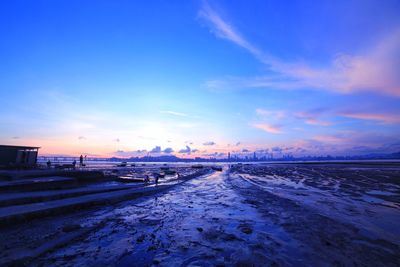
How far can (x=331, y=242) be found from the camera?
7492mm

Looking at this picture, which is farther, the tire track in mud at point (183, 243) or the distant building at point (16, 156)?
the distant building at point (16, 156)

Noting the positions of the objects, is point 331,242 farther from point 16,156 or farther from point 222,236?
point 16,156

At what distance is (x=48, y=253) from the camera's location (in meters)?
6.42

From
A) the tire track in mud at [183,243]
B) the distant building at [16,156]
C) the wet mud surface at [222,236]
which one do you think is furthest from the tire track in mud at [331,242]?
the distant building at [16,156]

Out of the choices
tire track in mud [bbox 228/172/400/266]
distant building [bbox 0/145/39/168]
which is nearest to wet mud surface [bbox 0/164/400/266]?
tire track in mud [bbox 228/172/400/266]

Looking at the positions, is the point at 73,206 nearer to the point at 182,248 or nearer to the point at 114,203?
the point at 114,203

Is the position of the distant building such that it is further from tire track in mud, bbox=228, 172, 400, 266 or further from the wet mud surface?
tire track in mud, bbox=228, 172, 400, 266

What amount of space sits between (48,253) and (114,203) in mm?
8757

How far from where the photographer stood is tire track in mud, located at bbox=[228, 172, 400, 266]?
6.12 m

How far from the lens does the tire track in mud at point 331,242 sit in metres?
6.12

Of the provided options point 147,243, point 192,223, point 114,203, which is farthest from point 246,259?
point 114,203

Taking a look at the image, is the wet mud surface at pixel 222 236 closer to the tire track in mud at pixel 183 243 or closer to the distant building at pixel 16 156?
the tire track in mud at pixel 183 243


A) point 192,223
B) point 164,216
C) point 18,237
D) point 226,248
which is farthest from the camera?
point 164,216

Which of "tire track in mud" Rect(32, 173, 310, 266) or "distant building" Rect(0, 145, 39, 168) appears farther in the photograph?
"distant building" Rect(0, 145, 39, 168)
